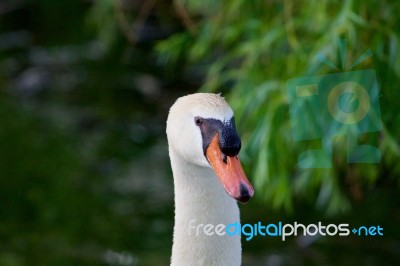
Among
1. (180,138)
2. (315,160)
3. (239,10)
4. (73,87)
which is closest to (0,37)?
(73,87)

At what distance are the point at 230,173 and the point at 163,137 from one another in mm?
3163

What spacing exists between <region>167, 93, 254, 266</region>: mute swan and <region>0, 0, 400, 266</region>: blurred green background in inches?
44.9

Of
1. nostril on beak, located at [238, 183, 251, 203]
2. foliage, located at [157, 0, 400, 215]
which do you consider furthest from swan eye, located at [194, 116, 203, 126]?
foliage, located at [157, 0, 400, 215]

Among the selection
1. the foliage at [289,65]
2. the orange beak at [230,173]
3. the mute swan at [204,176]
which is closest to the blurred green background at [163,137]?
the foliage at [289,65]

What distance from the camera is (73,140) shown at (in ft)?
17.1

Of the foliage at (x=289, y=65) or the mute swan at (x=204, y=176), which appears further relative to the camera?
the foliage at (x=289, y=65)

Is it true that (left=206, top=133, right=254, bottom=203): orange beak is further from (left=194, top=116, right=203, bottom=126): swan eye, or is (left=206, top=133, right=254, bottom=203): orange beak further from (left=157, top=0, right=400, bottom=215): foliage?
(left=157, top=0, right=400, bottom=215): foliage

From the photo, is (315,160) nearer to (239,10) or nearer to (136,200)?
(239,10)

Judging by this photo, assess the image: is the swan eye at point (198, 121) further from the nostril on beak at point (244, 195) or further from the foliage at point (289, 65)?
the foliage at point (289, 65)

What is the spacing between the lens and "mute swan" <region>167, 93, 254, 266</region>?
82.7 inches

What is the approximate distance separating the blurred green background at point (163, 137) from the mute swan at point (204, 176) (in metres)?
1.14

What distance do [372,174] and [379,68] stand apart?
65 centimetres

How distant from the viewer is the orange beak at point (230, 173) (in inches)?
79.7

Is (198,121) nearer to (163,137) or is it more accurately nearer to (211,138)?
(211,138)
